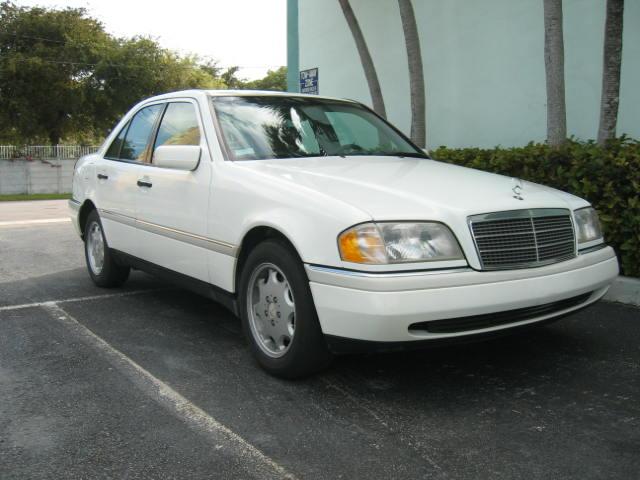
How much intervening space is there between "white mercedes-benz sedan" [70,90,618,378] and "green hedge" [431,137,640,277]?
174 cm

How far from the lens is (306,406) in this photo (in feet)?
11.2

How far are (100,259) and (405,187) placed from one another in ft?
11.5

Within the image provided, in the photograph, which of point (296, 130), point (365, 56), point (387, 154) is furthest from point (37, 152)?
point (387, 154)

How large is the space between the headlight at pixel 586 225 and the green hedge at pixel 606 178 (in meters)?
1.64

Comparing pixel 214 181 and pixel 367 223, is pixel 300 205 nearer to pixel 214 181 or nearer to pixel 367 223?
pixel 367 223

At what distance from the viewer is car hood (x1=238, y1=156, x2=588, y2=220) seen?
134 inches

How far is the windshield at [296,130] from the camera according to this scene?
445 cm

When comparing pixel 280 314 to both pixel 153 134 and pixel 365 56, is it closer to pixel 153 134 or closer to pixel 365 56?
pixel 153 134

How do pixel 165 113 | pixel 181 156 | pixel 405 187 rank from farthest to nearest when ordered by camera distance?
pixel 165 113, pixel 181 156, pixel 405 187

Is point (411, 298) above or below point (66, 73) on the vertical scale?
below

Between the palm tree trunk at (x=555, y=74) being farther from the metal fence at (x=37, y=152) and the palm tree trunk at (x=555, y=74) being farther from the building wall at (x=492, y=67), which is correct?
the metal fence at (x=37, y=152)

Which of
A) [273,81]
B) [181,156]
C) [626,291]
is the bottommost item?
[626,291]

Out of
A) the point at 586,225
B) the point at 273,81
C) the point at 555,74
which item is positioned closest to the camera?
the point at 586,225

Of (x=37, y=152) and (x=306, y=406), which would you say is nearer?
(x=306, y=406)
